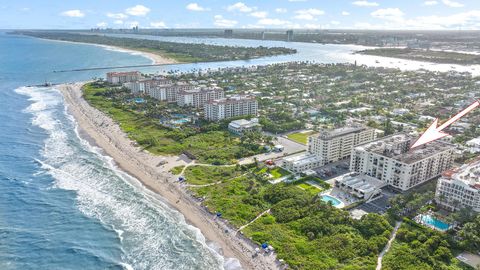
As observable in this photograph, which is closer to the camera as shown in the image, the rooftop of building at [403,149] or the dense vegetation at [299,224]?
the dense vegetation at [299,224]

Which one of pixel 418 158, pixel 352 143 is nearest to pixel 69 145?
pixel 352 143

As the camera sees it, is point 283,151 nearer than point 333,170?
No

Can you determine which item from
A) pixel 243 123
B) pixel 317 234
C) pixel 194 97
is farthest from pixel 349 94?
pixel 317 234

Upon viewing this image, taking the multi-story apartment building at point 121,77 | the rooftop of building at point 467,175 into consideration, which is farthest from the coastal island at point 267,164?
the rooftop of building at point 467,175

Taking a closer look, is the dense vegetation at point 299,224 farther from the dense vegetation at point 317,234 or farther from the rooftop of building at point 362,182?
the rooftop of building at point 362,182

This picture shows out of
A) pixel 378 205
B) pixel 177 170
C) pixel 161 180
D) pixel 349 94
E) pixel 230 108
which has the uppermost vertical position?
pixel 230 108

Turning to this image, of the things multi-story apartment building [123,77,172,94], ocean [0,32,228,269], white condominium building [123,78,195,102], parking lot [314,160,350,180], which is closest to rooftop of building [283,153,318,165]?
parking lot [314,160,350,180]

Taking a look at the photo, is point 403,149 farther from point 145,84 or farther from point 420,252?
point 145,84
